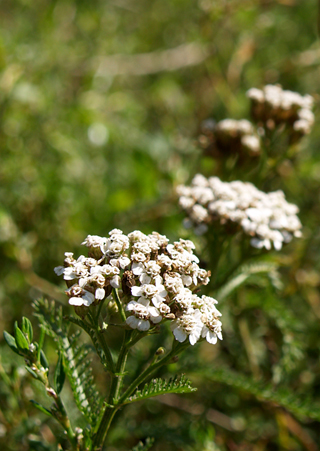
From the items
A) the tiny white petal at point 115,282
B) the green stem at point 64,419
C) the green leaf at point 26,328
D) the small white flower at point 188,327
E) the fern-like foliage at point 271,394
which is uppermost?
the tiny white petal at point 115,282

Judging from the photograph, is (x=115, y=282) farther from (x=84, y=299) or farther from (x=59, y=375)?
(x=59, y=375)

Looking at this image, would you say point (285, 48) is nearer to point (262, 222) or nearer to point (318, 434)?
point (262, 222)

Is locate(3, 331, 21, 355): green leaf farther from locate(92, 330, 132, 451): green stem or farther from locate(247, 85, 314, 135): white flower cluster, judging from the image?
locate(247, 85, 314, 135): white flower cluster

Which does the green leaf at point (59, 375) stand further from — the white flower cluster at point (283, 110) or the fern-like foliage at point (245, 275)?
the white flower cluster at point (283, 110)

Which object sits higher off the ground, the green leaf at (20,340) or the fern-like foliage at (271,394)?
the fern-like foliage at (271,394)

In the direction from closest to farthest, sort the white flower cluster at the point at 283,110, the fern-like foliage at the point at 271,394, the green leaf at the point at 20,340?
the green leaf at the point at 20,340
the fern-like foliage at the point at 271,394
the white flower cluster at the point at 283,110

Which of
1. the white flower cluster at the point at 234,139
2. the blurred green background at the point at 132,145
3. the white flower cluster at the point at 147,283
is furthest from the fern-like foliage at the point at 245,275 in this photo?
the white flower cluster at the point at 234,139

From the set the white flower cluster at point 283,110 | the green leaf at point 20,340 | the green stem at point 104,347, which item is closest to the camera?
the green leaf at point 20,340

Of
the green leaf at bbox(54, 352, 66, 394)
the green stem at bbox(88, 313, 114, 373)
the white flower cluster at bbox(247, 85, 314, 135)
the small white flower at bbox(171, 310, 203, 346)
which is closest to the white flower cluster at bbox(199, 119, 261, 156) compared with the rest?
the white flower cluster at bbox(247, 85, 314, 135)
